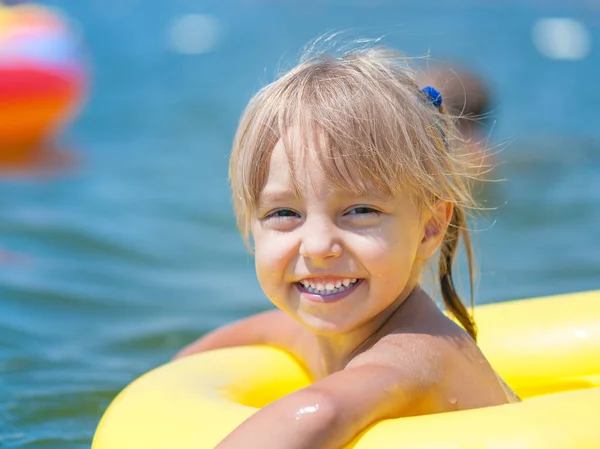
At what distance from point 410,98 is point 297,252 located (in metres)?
0.36

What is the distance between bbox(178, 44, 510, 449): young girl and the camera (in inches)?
75.3

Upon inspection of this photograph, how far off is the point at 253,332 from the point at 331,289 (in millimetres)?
714

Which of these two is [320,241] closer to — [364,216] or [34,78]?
[364,216]

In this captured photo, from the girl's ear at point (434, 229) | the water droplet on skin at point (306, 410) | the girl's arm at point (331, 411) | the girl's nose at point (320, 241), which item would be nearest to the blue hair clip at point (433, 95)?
the girl's ear at point (434, 229)

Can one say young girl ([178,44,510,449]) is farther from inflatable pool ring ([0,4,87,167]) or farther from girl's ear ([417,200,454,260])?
inflatable pool ring ([0,4,87,167])

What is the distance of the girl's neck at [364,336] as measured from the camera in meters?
2.05

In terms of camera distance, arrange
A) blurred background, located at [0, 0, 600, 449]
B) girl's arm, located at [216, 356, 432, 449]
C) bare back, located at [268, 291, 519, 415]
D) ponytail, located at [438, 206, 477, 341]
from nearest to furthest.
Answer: girl's arm, located at [216, 356, 432, 449] → bare back, located at [268, 291, 519, 415] → ponytail, located at [438, 206, 477, 341] → blurred background, located at [0, 0, 600, 449]

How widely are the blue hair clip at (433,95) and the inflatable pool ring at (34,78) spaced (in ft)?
16.0

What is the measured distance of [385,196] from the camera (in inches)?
76.4

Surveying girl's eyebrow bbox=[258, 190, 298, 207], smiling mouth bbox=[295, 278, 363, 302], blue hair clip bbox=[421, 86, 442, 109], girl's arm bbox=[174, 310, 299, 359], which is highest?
blue hair clip bbox=[421, 86, 442, 109]

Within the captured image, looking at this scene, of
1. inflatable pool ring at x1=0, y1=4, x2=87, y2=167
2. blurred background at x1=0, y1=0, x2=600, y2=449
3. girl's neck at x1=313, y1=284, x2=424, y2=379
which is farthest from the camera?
inflatable pool ring at x1=0, y1=4, x2=87, y2=167

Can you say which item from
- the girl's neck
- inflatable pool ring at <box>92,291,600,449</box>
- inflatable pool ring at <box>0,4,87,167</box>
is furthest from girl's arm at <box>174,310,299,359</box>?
inflatable pool ring at <box>0,4,87,167</box>

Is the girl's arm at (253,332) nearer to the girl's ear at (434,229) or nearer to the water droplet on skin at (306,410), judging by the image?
the girl's ear at (434,229)

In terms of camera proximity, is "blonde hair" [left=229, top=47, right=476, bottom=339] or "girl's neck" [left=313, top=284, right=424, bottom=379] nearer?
"blonde hair" [left=229, top=47, right=476, bottom=339]
